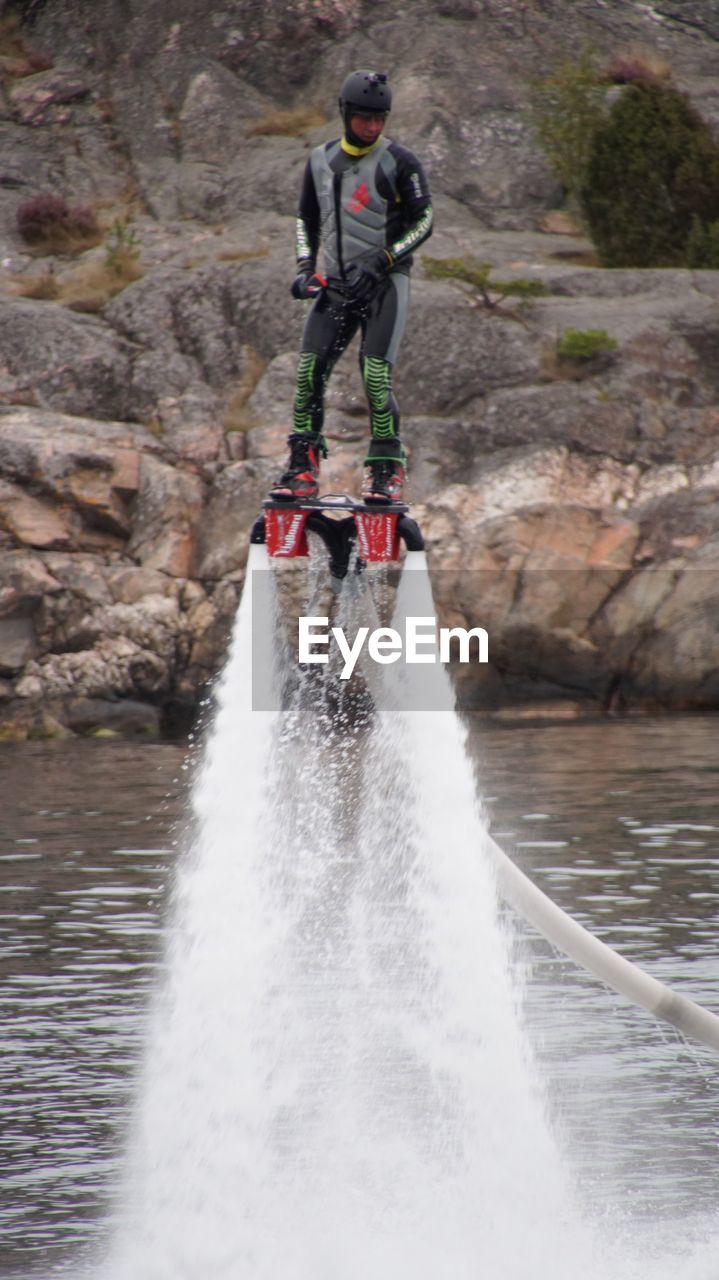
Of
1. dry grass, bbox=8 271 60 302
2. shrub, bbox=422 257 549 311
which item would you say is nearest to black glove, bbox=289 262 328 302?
shrub, bbox=422 257 549 311

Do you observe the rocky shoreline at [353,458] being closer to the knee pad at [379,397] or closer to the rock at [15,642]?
the rock at [15,642]

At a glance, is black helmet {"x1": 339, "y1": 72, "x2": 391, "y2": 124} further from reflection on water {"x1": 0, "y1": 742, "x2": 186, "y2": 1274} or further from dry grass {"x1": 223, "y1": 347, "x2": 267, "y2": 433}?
dry grass {"x1": 223, "y1": 347, "x2": 267, "y2": 433}

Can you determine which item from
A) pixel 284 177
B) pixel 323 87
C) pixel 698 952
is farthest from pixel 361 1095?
pixel 323 87

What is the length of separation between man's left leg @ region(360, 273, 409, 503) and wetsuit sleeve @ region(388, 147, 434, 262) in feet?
0.90

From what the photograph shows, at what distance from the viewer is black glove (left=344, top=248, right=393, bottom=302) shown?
11305 mm

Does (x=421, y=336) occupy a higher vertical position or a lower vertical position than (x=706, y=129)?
lower

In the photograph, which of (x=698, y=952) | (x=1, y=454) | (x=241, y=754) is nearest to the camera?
(x=241, y=754)

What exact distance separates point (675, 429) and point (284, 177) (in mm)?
13913

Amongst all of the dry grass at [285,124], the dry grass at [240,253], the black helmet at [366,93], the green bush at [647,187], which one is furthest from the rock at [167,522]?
the black helmet at [366,93]

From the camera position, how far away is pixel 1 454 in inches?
1278

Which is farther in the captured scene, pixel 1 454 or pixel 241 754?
pixel 1 454

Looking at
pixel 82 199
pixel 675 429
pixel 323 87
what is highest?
pixel 323 87

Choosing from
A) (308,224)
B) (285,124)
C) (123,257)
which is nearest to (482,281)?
(123,257)

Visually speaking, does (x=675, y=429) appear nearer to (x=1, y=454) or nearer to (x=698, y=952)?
(x=1, y=454)
